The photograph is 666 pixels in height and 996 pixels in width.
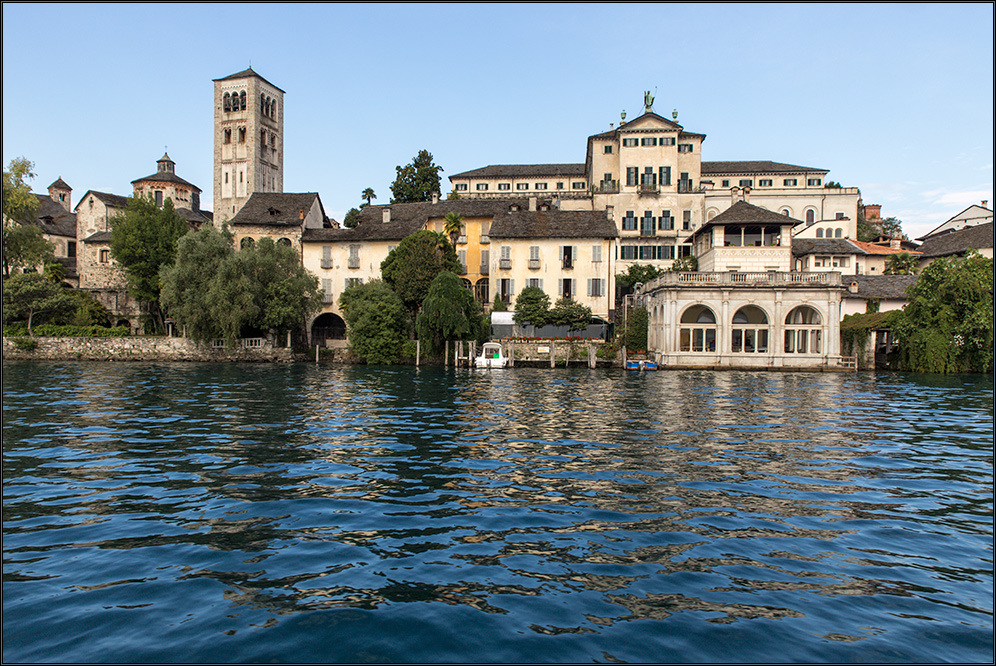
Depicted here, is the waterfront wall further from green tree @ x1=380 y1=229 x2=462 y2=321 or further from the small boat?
the small boat

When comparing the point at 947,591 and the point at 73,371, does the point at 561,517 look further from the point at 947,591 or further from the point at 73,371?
the point at 73,371

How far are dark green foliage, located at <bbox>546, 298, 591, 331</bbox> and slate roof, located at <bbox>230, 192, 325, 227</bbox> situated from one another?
2565 cm

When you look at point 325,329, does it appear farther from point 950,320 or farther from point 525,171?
point 950,320

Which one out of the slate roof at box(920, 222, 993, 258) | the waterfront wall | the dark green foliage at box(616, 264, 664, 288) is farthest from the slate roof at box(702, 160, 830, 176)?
the waterfront wall

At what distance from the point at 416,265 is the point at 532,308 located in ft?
32.3

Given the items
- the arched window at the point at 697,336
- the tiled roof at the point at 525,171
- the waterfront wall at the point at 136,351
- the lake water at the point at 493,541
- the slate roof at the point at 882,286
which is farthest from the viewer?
the tiled roof at the point at 525,171

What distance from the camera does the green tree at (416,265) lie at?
48688 millimetres

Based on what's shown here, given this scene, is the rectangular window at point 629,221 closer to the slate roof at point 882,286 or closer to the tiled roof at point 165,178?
the slate roof at point 882,286

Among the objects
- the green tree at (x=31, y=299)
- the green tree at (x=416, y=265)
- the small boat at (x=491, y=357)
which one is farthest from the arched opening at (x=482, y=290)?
the green tree at (x=31, y=299)

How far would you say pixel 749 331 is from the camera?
4381cm

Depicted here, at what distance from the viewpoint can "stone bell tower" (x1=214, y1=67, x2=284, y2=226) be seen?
72750 millimetres

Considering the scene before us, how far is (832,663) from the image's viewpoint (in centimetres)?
507

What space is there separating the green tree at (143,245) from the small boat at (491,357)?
3158 centimetres

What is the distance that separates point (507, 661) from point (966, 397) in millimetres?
29278
